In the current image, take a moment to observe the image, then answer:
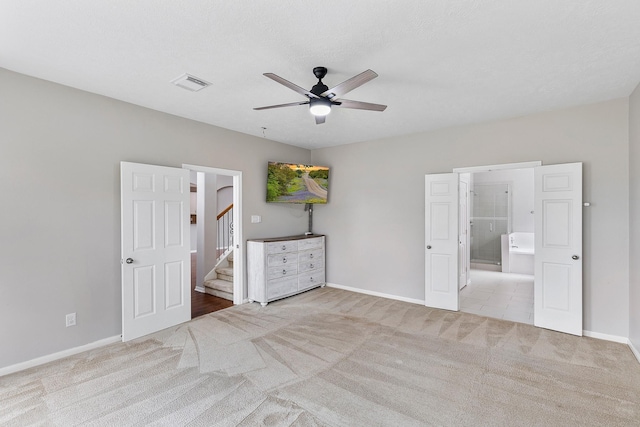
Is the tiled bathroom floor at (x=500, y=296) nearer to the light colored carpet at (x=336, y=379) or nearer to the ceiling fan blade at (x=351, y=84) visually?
the light colored carpet at (x=336, y=379)

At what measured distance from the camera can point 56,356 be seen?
292 centimetres

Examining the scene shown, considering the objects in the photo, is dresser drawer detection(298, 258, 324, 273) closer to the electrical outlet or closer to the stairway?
the stairway

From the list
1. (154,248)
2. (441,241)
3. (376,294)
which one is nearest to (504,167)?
(441,241)

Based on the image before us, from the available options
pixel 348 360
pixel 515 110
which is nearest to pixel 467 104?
pixel 515 110

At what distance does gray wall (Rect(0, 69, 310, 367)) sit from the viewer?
268 centimetres

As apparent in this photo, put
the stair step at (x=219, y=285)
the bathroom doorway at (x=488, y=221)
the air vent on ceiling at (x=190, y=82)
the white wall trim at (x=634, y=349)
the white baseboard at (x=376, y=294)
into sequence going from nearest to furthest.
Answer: the air vent on ceiling at (x=190, y=82) < the white wall trim at (x=634, y=349) < the white baseboard at (x=376, y=294) < the stair step at (x=219, y=285) < the bathroom doorway at (x=488, y=221)

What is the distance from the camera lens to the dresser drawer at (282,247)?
466 centimetres

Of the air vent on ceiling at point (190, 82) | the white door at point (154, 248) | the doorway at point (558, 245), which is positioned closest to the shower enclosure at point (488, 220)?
the doorway at point (558, 245)

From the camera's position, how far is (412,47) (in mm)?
2295

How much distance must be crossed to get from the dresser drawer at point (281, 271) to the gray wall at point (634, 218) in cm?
418

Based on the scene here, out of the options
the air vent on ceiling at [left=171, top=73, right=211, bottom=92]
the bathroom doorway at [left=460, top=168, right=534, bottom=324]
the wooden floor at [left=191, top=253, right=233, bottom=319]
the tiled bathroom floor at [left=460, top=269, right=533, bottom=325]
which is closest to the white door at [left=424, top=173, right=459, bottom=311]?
the tiled bathroom floor at [left=460, top=269, right=533, bottom=325]

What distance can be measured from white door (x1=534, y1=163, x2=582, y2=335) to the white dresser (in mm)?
3346

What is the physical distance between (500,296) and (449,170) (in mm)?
2448

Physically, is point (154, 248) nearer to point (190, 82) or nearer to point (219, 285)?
point (219, 285)
